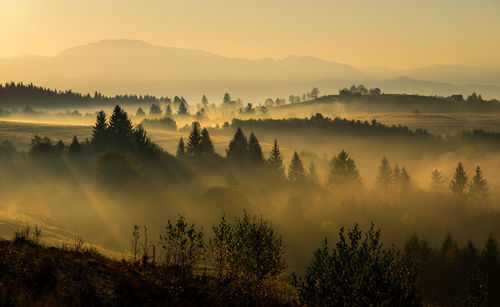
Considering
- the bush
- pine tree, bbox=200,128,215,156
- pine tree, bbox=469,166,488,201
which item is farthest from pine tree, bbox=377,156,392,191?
the bush

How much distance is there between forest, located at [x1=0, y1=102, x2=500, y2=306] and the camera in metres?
25.7

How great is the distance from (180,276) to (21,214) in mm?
80008

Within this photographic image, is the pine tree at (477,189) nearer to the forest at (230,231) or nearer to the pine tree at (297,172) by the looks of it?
the forest at (230,231)

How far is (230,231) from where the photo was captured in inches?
1515

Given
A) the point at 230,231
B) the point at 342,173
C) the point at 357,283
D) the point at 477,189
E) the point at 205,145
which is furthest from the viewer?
the point at 477,189

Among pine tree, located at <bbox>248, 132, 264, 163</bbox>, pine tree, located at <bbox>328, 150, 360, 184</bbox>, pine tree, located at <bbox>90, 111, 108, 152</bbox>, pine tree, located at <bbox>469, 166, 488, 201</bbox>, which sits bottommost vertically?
pine tree, located at <bbox>469, 166, 488, 201</bbox>

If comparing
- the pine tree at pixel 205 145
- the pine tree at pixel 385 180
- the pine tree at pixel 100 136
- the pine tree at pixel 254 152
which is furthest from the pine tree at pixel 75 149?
the pine tree at pixel 385 180

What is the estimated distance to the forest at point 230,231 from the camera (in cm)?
2567

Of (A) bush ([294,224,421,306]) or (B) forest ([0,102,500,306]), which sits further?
(B) forest ([0,102,500,306])

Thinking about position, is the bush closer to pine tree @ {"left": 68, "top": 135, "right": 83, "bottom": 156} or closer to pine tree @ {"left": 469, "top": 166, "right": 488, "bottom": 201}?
pine tree @ {"left": 68, "top": 135, "right": 83, "bottom": 156}

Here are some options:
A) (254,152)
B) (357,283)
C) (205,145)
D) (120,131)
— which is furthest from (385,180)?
(357,283)

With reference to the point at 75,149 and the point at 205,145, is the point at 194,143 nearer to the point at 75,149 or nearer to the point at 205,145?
the point at 205,145

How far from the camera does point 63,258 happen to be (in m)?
25.1

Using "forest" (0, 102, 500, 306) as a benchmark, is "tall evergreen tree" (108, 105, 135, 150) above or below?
above
